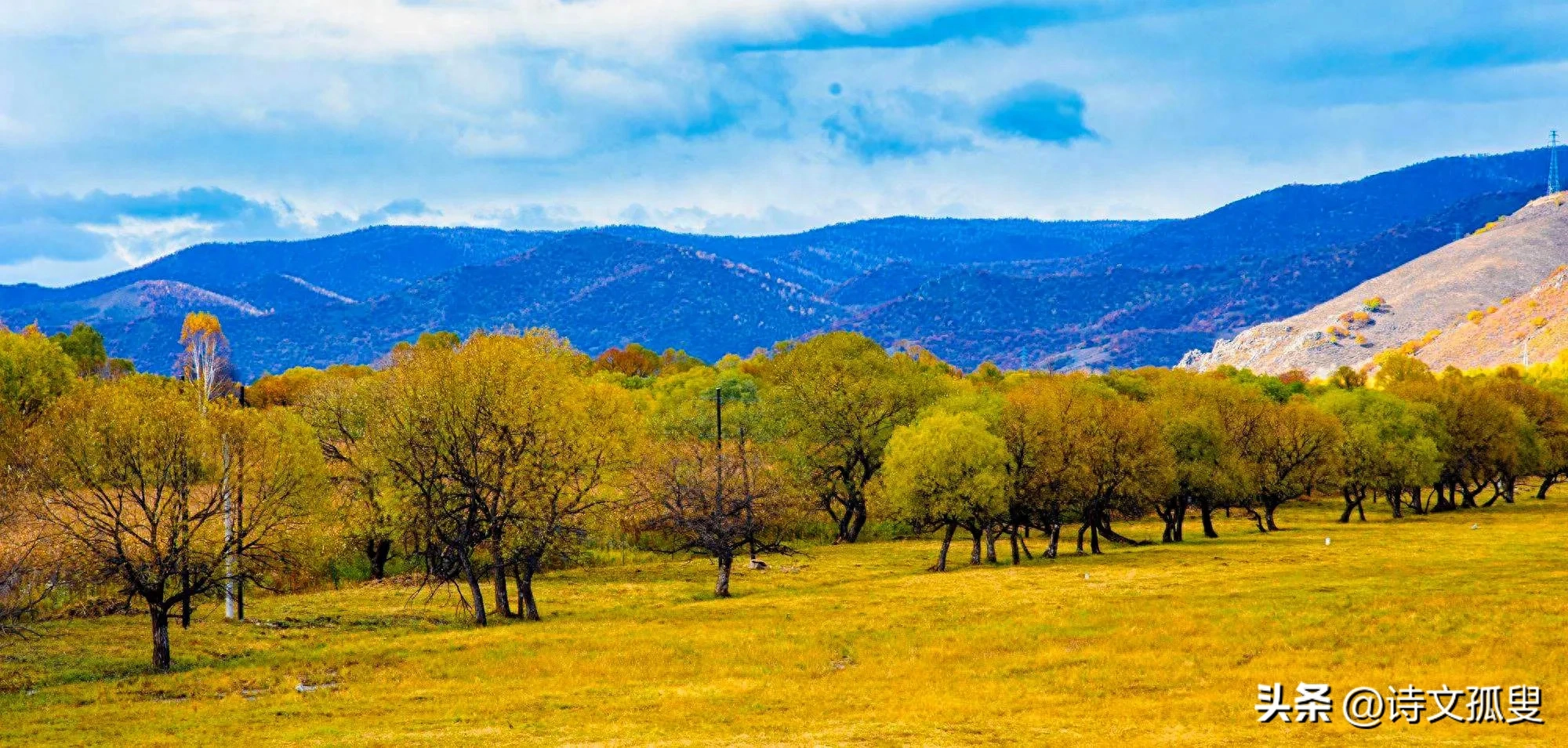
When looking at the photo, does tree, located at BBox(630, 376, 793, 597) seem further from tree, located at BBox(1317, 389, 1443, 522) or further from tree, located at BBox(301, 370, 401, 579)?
tree, located at BBox(1317, 389, 1443, 522)

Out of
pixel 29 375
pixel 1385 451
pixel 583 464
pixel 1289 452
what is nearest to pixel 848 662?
pixel 583 464

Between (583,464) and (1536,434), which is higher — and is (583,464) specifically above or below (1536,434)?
above

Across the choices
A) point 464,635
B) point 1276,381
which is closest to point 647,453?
point 464,635

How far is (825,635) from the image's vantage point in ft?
190

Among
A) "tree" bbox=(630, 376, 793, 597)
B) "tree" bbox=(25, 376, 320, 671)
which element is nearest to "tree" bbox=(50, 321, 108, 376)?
"tree" bbox=(630, 376, 793, 597)

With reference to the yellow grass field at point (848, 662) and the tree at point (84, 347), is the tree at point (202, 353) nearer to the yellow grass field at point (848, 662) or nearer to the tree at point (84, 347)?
the yellow grass field at point (848, 662)

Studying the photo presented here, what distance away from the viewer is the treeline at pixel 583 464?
5400 cm

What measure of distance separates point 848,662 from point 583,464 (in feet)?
67.9

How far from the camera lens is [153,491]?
57250mm

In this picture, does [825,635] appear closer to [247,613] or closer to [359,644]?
[359,644]

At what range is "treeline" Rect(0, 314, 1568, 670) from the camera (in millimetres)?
54000

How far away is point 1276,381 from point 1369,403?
2891 inches

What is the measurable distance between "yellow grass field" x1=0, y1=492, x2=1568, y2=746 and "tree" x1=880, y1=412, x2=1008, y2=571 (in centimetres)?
534

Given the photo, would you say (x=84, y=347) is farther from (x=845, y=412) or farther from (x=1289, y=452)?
(x=1289, y=452)
